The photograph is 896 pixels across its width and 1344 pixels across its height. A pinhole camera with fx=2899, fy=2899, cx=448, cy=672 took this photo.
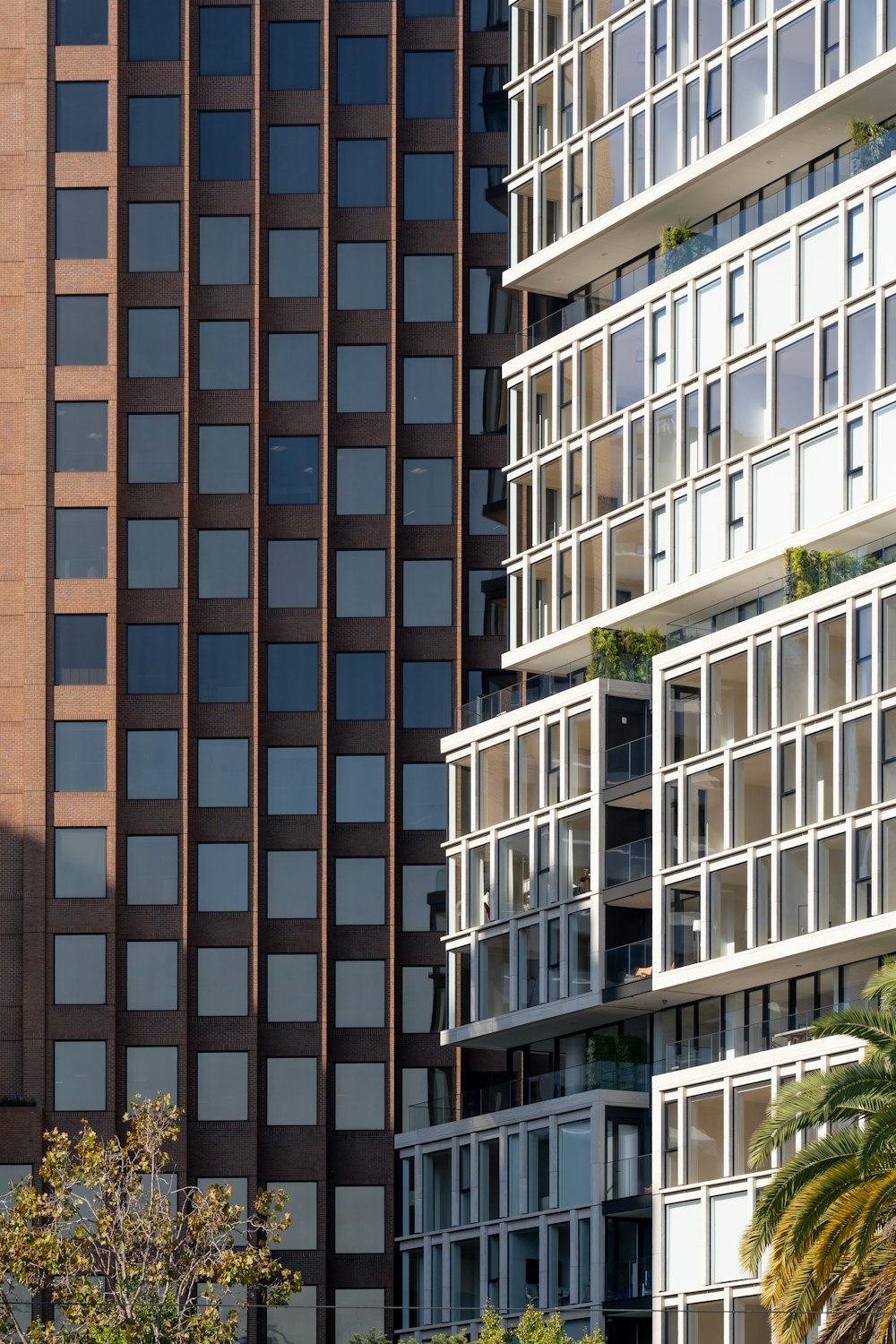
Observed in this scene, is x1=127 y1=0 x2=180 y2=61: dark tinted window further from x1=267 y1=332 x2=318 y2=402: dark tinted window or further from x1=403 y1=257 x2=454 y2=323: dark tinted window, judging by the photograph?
x1=403 y1=257 x2=454 y2=323: dark tinted window

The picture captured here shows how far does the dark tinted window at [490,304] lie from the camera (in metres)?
102

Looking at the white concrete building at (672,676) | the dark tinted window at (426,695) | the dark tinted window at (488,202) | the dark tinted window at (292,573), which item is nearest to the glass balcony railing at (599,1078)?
the white concrete building at (672,676)

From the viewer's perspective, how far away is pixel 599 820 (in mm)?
81312

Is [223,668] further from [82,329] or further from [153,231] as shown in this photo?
[153,231]

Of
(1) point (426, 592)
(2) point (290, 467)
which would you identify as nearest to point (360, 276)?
(2) point (290, 467)

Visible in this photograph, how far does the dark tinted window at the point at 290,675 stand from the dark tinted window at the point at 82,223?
15.8 metres

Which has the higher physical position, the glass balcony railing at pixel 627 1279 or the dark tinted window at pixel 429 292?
the dark tinted window at pixel 429 292

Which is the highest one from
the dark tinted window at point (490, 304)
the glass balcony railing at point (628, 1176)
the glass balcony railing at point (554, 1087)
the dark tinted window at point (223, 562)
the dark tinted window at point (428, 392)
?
the dark tinted window at point (490, 304)

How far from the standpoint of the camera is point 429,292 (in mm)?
103125

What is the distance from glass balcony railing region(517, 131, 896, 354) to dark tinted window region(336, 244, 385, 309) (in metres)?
12.1

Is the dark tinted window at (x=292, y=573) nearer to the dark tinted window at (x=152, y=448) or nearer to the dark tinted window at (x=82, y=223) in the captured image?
the dark tinted window at (x=152, y=448)

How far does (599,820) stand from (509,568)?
11.0 metres

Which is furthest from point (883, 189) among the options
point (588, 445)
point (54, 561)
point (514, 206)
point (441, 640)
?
point (54, 561)

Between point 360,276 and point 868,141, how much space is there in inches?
1183
